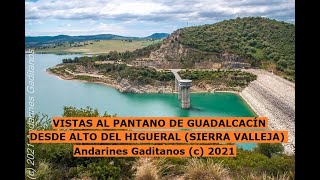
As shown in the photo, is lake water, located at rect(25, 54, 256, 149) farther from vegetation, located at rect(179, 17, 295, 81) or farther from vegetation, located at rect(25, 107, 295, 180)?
vegetation, located at rect(25, 107, 295, 180)

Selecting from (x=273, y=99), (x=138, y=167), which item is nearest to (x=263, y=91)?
(x=273, y=99)

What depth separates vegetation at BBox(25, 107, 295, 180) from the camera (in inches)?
171

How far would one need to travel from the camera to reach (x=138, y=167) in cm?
463

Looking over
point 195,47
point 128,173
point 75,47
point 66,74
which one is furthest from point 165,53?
point 128,173

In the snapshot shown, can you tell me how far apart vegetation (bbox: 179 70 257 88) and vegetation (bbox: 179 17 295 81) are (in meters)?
3.98

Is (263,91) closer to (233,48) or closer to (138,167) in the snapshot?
(233,48)

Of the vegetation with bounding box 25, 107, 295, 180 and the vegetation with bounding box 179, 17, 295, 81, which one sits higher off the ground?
the vegetation with bounding box 179, 17, 295, 81

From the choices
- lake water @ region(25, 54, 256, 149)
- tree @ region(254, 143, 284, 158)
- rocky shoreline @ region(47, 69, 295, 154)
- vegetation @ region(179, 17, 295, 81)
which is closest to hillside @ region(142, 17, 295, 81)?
vegetation @ region(179, 17, 295, 81)

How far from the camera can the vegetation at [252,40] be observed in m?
43.4

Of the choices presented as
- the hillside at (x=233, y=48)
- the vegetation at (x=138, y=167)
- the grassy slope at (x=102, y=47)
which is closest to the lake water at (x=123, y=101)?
the hillside at (x=233, y=48)

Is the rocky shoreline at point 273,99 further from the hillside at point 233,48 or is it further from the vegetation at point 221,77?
the hillside at point 233,48

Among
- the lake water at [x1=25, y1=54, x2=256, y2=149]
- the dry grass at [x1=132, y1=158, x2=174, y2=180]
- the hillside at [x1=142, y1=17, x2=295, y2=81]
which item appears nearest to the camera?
the dry grass at [x1=132, y1=158, x2=174, y2=180]

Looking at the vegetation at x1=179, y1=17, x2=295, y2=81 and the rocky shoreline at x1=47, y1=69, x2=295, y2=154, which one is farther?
the vegetation at x1=179, y1=17, x2=295, y2=81
